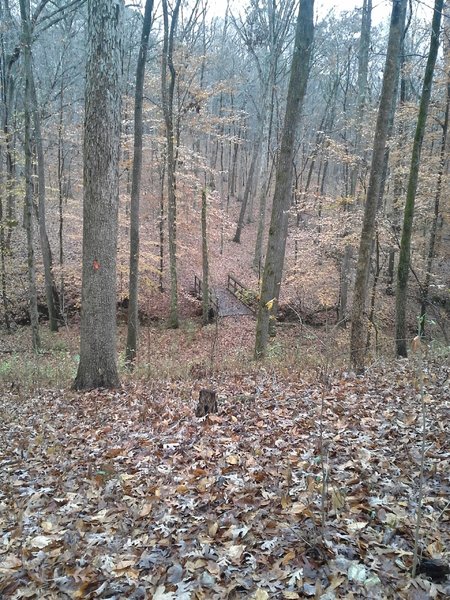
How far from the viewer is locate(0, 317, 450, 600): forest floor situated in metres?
2.90

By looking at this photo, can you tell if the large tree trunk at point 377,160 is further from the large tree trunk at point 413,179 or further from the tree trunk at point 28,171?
the tree trunk at point 28,171

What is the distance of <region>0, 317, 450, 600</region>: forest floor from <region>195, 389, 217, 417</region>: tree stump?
0.51ft

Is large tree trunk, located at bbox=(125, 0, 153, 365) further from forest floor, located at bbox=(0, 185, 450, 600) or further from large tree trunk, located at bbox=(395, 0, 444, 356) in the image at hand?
large tree trunk, located at bbox=(395, 0, 444, 356)

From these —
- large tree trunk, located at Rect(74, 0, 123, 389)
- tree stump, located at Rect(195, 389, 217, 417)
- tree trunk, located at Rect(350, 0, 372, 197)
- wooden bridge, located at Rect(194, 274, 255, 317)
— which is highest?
tree trunk, located at Rect(350, 0, 372, 197)

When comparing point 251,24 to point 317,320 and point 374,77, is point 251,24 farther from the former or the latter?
point 317,320

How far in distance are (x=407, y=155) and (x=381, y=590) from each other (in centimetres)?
1605

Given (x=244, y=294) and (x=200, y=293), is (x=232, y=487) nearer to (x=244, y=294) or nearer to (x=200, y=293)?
(x=244, y=294)

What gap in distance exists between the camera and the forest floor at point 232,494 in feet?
9.51

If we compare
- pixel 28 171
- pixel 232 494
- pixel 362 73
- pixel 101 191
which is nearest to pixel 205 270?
pixel 28 171

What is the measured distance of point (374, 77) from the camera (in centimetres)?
2591

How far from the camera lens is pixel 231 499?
3834 mm

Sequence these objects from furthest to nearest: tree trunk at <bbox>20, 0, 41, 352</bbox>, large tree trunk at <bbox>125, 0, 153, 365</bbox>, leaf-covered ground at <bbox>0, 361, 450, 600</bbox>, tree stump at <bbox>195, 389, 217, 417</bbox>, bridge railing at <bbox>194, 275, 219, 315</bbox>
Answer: bridge railing at <bbox>194, 275, 219, 315</bbox>
tree trunk at <bbox>20, 0, 41, 352</bbox>
large tree trunk at <bbox>125, 0, 153, 365</bbox>
tree stump at <bbox>195, 389, 217, 417</bbox>
leaf-covered ground at <bbox>0, 361, 450, 600</bbox>

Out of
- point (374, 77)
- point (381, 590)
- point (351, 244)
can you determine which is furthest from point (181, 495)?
point (374, 77)

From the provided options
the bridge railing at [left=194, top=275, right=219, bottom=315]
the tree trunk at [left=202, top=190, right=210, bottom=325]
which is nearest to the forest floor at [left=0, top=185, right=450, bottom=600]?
the tree trunk at [left=202, top=190, right=210, bottom=325]
